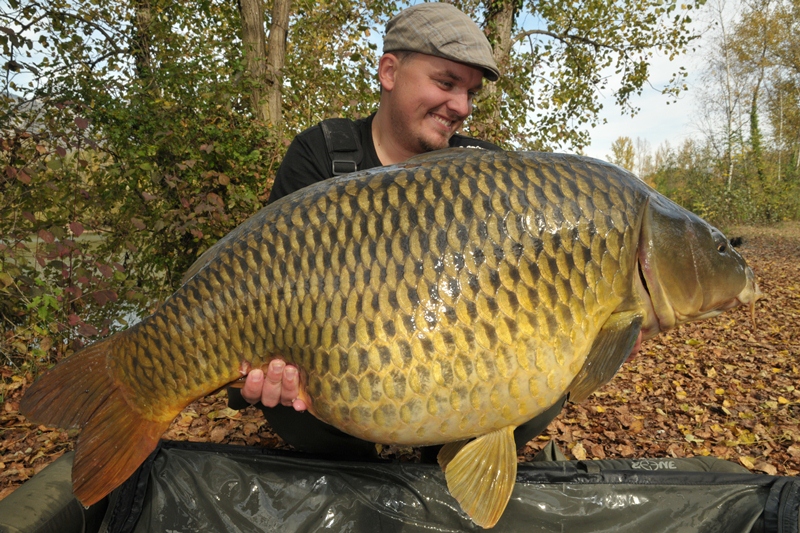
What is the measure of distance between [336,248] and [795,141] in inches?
783

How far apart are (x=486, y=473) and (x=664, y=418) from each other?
5.65ft

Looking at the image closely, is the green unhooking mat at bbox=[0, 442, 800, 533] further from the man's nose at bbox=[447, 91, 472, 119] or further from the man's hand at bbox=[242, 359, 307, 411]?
the man's nose at bbox=[447, 91, 472, 119]

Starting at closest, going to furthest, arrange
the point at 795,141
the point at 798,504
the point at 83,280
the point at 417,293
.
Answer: the point at 417,293 → the point at 798,504 → the point at 83,280 → the point at 795,141

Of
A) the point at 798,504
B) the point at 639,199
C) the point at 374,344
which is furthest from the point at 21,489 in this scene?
the point at 798,504

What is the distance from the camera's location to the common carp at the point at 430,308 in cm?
97

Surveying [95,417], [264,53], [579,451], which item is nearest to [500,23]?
[264,53]

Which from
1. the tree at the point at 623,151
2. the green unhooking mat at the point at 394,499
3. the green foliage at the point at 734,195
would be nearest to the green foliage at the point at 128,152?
the green unhooking mat at the point at 394,499

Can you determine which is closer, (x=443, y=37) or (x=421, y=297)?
(x=421, y=297)

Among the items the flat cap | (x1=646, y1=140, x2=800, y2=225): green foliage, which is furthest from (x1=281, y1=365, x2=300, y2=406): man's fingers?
(x1=646, y1=140, x2=800, y2=225): green foliage

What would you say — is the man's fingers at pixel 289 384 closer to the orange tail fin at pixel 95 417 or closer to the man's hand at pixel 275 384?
the man's hand at pixel 275 384

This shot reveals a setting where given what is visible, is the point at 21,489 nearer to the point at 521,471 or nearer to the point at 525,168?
the point at 521,471

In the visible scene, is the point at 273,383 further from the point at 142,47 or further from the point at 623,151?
the point at 623,151

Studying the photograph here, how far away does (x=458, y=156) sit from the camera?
→ 108cm

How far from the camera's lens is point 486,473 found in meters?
1.07
